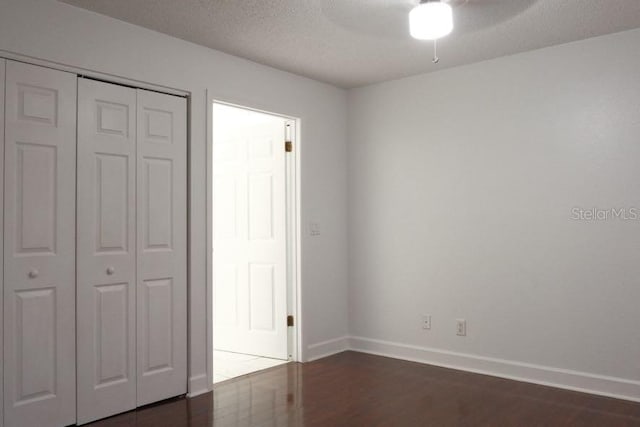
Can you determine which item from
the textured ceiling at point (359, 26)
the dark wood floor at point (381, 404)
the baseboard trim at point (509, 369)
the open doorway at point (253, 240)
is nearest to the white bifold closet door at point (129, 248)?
the dark wood floor at point (381, 404)

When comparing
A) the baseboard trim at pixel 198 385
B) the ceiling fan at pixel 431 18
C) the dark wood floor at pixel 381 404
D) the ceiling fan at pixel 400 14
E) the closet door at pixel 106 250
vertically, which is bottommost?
the dark wood floor at pixel 381 404

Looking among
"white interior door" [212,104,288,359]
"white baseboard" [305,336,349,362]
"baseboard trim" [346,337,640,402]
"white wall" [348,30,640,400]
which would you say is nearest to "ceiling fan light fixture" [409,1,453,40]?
"white wall" [348,30,640,400]

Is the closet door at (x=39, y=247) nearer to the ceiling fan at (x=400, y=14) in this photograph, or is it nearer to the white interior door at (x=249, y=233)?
the ceiling fan at (x=400, y=14)

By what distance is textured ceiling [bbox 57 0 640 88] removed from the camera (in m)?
3.15

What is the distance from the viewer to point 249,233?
192 inches

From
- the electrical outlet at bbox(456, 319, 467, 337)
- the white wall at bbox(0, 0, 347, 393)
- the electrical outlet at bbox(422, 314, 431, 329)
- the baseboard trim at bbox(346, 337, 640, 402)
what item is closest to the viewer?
the white wall at bbox(0, 0, 347, 393)

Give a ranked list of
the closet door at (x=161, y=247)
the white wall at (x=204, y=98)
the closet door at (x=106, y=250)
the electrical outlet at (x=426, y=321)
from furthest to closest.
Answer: the electrical outlet at (x=426, y=321) < the closet door at (x=161, y=247) < the closet door at (x=106, y=250) < the white wall at (x=204, y=98)

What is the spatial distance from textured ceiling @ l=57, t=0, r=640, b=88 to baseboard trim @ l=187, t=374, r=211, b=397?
7.70 ft

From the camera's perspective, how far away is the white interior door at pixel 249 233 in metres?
4.69

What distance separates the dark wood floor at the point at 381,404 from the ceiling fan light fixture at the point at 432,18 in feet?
7.35

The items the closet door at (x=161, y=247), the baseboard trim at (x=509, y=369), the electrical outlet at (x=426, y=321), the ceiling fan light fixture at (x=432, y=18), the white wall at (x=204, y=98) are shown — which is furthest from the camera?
the electrical outlet at (x=426, y=321)

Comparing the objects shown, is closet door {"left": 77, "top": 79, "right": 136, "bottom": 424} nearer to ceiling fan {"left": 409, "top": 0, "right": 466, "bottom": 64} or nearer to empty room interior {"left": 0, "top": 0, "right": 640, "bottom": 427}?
empty room interior {"left": 0, "top": 0, "right": 640, "bottom": 427}

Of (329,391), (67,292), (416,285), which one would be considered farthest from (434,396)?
(67,292)

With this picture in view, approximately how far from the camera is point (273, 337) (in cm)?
470
